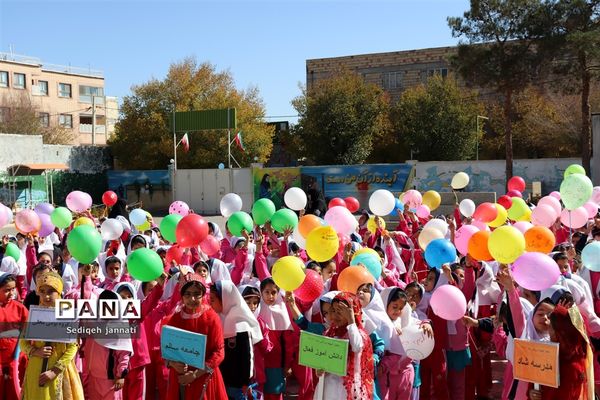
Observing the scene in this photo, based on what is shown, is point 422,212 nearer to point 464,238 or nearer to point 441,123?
point 464,238

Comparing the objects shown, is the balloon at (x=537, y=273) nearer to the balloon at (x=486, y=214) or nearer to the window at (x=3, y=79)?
the balloon at (x=486, y=214)

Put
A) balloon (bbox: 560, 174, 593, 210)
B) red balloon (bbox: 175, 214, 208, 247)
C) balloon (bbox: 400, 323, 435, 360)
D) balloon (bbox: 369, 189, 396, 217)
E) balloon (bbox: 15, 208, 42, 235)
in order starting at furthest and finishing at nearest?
balloon (bbox: 369, 189, 396, 217) < balloon (bbox: 15, 208, 42, 235) < balloon (bbox: 560, 174, 593, 210) < red balloon (bbox: 175, 214, 208, 247) < balloon (bbox: 400, 323, 435, 360)

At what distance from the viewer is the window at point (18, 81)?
49.0m

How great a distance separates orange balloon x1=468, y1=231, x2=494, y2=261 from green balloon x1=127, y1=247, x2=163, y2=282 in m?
2.72

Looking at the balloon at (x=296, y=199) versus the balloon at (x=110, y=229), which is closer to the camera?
the balloon at (x=110, y=229)

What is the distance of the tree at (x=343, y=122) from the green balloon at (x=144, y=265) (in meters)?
28.9

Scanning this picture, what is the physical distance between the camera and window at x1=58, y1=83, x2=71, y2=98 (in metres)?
52.5

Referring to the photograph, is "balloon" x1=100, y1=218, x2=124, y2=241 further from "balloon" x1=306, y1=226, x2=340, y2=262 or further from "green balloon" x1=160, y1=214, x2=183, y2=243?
"balloon" x1=306, y1=226, x2=340, y2=262

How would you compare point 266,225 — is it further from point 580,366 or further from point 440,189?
point 440,189

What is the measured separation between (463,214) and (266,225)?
3.18 m

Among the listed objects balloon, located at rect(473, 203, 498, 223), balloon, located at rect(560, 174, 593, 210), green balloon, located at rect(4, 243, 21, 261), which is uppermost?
balloon, located at rect(560, 174, 593, 210)

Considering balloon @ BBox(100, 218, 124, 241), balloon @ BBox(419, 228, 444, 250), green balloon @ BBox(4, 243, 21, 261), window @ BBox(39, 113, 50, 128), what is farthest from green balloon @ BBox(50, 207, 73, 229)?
window @ BBox(39, 113, 50, 128)

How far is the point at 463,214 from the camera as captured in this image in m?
9.62

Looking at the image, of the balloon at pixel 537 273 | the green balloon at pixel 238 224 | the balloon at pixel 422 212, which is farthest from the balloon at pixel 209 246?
the balloon at pixel 422 212
